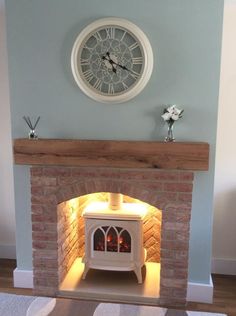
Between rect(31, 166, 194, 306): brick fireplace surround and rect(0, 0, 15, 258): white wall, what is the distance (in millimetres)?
706

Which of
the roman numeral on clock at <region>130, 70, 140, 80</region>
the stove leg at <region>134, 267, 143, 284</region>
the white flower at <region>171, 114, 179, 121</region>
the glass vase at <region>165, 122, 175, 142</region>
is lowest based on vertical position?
the stove leg at <region>134, 267, 143, 284</region>

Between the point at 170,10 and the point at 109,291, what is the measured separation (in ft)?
7.14

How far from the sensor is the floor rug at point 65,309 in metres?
1.81

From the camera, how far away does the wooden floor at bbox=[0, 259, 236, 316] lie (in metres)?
2.56

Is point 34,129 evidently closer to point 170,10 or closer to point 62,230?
point 62,230

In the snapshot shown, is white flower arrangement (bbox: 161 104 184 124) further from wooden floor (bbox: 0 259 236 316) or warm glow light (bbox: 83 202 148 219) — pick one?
wooden floor (bbox: 0 259 236 316)

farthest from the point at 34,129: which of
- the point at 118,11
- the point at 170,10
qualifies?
the point at 170,10

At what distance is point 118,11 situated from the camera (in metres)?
2.44

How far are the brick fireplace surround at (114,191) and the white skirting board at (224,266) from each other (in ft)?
1.99

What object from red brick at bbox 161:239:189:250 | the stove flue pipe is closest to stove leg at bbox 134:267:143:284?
red brick at bbox 161:239:189:250

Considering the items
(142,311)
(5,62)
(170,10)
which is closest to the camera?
(142,311)

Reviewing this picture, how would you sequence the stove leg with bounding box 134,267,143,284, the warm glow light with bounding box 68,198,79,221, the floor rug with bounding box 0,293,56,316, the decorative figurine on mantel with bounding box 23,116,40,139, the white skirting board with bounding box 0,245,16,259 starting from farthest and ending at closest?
the white skirting board with bounding box 0,245,16,259
the warm glow light with bounding box 68,198,79,221
the stove leg with bounding box 134,267,143,284
the decorative figurine on mantel with bounding box 23,116,40,139
the floor rug with bounding box 0,293,56,316

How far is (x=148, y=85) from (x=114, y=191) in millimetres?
839

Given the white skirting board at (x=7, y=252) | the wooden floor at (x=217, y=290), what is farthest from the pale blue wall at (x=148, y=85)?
the white skirting board at (x=7, y=252)
